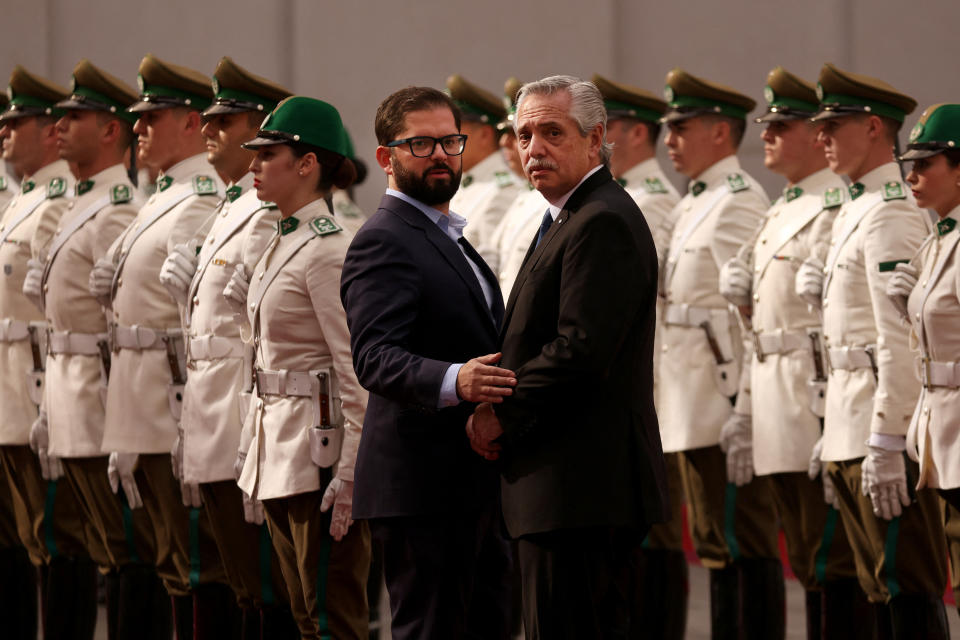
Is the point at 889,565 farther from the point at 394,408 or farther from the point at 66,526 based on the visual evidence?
the point at 66,526

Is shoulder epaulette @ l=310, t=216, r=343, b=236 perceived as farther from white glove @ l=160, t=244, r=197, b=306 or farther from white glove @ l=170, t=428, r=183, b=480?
white glove @ l=170, t=428, r=183, b=480

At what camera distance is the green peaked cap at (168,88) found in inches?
178

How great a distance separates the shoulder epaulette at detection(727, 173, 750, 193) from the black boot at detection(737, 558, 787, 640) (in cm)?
111

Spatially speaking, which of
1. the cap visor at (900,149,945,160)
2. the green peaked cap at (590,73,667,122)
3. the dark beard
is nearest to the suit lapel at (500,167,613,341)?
the dark beard

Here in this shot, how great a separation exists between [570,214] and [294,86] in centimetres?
521

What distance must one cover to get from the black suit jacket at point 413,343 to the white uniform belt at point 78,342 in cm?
170

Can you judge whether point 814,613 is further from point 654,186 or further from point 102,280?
point 102,280

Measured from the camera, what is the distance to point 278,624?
397 centimetres

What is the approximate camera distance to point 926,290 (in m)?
3.65

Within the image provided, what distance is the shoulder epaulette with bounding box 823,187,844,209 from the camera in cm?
439

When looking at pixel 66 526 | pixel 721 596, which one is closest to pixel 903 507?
Answer: pixel 721 596

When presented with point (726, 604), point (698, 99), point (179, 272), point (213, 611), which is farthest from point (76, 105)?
point (726, 604)

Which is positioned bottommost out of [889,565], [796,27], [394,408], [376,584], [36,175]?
[376,584]

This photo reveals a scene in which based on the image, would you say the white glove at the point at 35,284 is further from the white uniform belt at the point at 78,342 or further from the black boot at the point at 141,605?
the black boot at the point at 141,605
